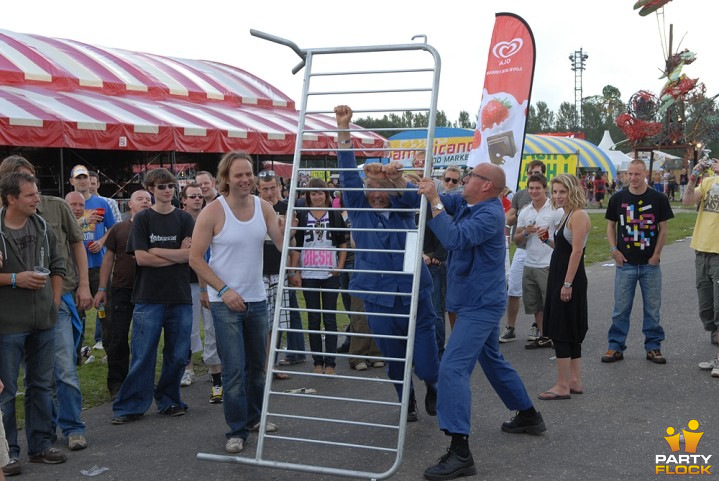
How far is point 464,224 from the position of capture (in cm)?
492

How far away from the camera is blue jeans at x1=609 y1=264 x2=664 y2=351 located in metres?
7.50

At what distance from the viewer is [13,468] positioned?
198 inches

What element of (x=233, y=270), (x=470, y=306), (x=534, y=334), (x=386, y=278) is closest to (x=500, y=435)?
(x=470, y=306)

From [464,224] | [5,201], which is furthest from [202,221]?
[464,224]

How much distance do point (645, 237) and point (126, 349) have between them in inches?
198

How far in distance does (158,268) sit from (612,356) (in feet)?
14.4

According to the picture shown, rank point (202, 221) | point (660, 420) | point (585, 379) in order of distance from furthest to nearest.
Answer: point (585, 379) → point (660, 420) → point (202, 221)

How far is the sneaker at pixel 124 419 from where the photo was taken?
6.13 m

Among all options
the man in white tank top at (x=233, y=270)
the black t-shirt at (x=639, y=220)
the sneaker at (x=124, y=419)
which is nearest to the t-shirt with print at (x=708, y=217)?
the black t-shirt at (x=639, y=220)

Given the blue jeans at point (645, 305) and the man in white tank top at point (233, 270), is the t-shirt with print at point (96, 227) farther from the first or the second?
the blue jeans at point (645, 305)

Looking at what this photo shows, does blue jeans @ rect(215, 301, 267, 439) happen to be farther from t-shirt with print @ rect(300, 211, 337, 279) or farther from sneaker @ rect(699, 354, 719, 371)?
sneaker @ rect(699, 354, 719, 371)

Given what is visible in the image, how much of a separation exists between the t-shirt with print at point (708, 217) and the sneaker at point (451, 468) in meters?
4.21

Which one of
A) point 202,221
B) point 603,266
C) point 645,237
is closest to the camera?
point 202,221

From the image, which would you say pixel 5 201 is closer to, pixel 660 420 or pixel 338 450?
pixel 338 450
